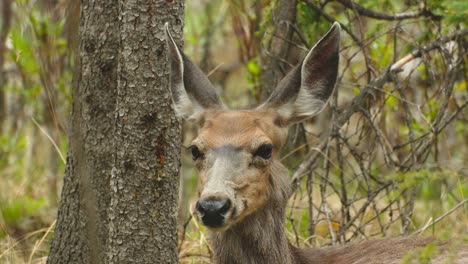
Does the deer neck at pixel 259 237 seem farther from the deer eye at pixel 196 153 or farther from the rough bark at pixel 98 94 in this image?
the rough bark at pixel 98 94

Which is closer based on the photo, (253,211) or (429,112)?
(253,211)

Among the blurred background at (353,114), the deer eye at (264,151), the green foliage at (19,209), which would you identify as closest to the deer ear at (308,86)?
the deer eye at (264,151)

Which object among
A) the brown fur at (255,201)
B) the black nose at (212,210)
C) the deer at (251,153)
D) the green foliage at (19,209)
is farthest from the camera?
the green foliage at (19,209)

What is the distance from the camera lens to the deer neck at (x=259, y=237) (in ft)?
18.0

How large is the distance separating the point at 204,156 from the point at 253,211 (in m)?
0.44

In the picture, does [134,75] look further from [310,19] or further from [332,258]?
[310,19]

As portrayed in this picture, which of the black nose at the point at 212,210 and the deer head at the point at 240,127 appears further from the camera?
the deer head at the point at 240,127

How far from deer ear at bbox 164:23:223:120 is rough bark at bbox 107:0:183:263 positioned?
0.54 feet

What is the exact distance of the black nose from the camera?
4871 mm

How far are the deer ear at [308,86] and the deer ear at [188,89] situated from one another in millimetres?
390

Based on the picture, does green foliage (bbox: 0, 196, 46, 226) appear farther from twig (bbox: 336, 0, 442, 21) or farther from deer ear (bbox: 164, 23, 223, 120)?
twig (bbox: 336, 0, 442, 21)

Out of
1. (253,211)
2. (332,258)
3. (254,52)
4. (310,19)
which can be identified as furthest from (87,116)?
(254,52)

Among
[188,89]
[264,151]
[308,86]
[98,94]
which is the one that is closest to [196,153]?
[264,151]

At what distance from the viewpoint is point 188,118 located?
19.1ft
